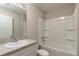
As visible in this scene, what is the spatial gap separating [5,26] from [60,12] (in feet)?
4.17

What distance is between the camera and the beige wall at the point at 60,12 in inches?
78.7

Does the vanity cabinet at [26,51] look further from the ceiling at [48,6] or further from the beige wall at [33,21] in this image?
the ceiling at [48,6]

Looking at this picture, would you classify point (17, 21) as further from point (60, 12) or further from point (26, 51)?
point (60, 12)

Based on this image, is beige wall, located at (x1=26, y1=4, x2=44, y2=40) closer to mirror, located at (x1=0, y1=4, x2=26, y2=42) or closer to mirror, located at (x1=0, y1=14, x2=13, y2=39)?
mirror, located at (x1=0, y1=4, x2=26, y2=42)

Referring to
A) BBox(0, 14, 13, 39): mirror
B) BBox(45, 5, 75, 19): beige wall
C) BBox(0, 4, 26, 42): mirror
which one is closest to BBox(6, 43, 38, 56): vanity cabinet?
BBox(0, 4, 26, 42): mirror

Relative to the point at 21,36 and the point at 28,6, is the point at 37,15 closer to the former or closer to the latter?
the point at 28,6

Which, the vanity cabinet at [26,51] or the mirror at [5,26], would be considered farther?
the mirror at [5,26]

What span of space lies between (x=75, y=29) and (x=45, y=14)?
2.56ft

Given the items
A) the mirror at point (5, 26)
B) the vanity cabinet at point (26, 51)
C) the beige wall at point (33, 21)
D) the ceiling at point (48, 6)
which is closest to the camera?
the vanity cabinet at point (26, 51)

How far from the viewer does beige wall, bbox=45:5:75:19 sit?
1999 millimetres

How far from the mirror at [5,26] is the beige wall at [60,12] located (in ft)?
2.83

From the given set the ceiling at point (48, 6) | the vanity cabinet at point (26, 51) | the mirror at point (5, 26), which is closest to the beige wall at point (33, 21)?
the ceiling at point (48, 6)

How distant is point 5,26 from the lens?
1.82m

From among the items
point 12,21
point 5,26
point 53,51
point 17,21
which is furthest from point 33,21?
point 53,51
